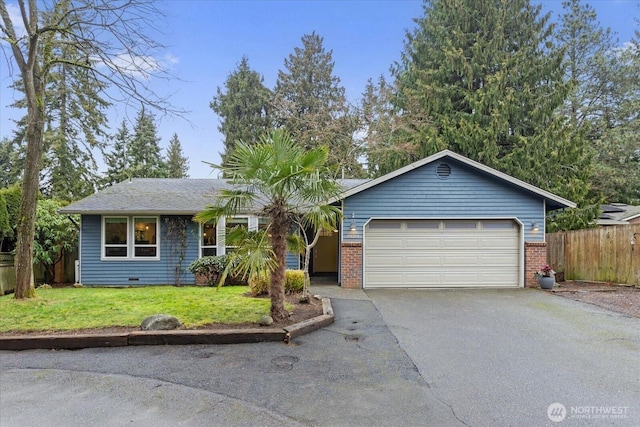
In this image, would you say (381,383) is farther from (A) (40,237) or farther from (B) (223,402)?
(A) (40,237)

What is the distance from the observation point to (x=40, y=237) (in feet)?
40.9

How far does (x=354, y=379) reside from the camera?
4.27 meters

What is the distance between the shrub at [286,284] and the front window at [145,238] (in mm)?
4633

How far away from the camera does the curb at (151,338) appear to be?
5.35 metres

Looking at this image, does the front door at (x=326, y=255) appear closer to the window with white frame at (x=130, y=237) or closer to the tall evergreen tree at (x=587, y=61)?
the window with white frame at (x=130, y=237)

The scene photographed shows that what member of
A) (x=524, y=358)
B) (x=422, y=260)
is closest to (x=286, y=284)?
(x=422, y=260)

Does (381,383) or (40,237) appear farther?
(40,237)

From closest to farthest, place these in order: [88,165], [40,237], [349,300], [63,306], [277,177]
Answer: [277,177] < [63,306] < [349,300] < [40,237] < [88,165]

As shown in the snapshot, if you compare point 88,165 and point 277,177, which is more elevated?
point 88,165

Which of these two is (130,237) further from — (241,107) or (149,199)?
(241,107)

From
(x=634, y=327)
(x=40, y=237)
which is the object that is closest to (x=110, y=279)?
(x=40, y=237)

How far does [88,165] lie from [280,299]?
25.2 m

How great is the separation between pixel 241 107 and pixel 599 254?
2662 centimetres

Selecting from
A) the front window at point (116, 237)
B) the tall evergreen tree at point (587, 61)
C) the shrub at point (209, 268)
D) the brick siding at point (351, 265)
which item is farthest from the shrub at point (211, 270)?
the tall evergreen tree at point (587, 61)
